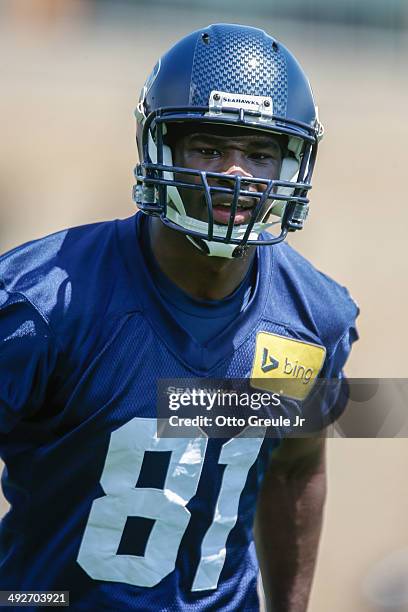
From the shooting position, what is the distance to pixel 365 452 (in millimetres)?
5086

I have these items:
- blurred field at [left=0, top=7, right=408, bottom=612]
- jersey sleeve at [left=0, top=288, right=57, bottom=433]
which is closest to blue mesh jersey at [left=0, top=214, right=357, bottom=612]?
jersey sleeve at [left=0, top=288, right=57, bottom=433]

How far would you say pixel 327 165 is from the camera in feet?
27.3

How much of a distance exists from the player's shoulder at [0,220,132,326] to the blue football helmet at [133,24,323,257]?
0.15 meters

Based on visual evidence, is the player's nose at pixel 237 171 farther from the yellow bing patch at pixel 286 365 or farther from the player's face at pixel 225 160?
the yellow bing patch at pixel 286 365

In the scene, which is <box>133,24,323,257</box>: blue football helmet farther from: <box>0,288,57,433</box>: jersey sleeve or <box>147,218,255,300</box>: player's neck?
<box>0,288,57,433</box>: jersey sleeve

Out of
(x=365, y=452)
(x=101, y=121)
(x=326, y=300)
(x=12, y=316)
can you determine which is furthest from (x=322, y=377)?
(x=101, y=121)

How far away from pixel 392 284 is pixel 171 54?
4331 mm

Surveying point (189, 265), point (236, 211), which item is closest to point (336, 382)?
point (189, 265)

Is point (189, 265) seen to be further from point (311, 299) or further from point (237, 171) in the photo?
point (311, 299)

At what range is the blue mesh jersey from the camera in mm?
2346

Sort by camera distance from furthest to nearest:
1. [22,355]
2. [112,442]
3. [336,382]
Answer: [336,382], [112,442], [22,355]

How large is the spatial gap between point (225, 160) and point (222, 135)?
68mm

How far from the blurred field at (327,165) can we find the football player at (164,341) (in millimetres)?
1815

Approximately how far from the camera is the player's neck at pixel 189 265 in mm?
2514
